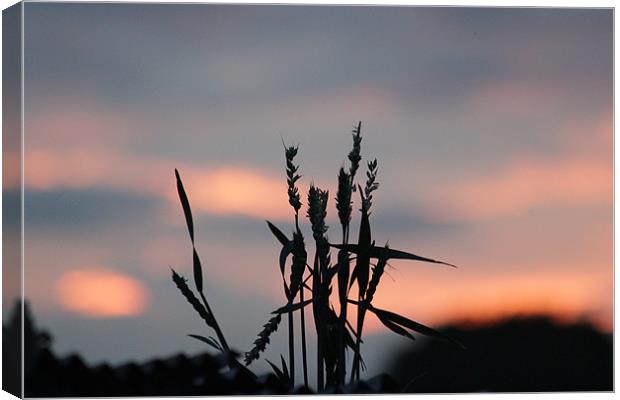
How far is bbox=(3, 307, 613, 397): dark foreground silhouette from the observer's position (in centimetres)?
771

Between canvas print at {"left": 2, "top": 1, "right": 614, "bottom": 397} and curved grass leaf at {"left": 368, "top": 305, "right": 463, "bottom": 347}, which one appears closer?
canvas print at {"left": 2, "top": 1, "right": 614, "bottom": 397}

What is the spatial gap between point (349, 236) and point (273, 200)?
1.24 feet

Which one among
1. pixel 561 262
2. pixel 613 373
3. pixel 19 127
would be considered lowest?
pixel 613 373

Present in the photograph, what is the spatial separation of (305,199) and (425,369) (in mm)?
951

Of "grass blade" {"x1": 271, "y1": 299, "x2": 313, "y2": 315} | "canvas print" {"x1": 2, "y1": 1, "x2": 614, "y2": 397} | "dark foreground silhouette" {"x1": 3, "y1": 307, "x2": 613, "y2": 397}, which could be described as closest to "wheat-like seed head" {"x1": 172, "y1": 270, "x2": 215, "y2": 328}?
"canvas print" {"x1": 2, "y1": 1, "x2": 614, "y2": 397}

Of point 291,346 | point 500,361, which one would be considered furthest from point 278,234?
point 500,361

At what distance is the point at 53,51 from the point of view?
25.2ft

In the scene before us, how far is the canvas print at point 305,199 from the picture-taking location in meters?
7.70

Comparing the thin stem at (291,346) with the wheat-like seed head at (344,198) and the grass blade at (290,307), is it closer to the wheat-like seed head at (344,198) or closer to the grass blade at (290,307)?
the grass blade at (290,307)

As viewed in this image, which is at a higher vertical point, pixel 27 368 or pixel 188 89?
pixel 188 89

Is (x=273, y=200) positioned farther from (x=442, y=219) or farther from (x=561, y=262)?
(x=561, y=262)

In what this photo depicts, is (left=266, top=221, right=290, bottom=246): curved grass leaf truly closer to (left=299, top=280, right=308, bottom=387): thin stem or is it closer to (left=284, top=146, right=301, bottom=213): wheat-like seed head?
(left=284, top=146, right=301, bottom=213): wheat-like seed head

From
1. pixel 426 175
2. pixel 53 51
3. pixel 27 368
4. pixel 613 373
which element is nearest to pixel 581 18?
pixel 426 175

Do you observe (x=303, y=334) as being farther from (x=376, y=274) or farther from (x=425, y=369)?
(x=425, y=369)
